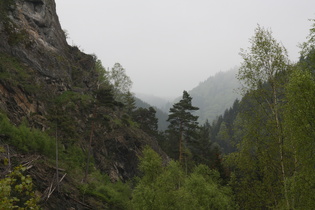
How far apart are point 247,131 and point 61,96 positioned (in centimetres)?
2283

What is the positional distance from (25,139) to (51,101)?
19.5 feet

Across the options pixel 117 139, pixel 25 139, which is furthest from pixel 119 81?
pixel 25 139

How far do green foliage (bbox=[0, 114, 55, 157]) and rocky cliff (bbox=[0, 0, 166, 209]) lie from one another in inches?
13.3

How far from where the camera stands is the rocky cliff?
1997 centimetres

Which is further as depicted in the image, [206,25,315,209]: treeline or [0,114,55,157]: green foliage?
[0,114,55,157]: green foliage

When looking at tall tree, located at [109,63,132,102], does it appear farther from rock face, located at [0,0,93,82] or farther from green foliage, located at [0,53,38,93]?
green foliage, located at [0,53,38,93]

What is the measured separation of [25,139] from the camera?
18.0 meters

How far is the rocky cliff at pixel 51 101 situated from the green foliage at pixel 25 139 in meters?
0.34

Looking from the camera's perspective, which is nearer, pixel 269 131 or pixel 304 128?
pixel 304 128

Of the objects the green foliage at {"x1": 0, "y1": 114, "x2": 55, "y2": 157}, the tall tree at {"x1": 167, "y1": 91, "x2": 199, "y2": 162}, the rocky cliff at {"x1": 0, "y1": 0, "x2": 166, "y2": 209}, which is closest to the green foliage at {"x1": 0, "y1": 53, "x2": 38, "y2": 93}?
the rocky cliff at {"x1": 0, "y1": 0, "x2": 166, "y2": 209}

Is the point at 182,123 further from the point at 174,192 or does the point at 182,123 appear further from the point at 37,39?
the point at 37,39

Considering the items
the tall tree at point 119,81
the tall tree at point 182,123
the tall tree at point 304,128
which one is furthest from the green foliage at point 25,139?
the tall tree at point 119,81

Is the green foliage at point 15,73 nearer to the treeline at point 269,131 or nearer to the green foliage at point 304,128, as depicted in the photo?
the treeline at point 269,131

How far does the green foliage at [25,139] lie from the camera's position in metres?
16.9
